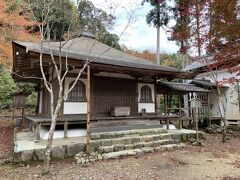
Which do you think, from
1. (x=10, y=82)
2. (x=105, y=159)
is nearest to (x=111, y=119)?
(x=105, y=159)

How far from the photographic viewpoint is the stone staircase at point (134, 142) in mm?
7863

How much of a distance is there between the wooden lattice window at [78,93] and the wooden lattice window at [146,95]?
3381 mm

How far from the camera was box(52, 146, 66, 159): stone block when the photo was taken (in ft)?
23.6

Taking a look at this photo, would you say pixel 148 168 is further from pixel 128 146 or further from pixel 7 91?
pixel 7 91

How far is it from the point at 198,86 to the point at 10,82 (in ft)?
59.3

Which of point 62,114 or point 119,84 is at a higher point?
point 119,84

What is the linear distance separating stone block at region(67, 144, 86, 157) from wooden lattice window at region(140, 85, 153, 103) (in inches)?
198

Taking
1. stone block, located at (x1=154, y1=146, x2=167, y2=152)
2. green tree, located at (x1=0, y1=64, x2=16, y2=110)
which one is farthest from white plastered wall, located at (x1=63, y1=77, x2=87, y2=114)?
green tree, located at (x1=0, y1=64, x2=16, y2=110)

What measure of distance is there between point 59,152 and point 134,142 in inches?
118

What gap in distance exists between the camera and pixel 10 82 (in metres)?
22.5

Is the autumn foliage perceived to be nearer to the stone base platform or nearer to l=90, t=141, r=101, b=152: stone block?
the stone base platform

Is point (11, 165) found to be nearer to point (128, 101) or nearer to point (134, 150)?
point (134, 150)

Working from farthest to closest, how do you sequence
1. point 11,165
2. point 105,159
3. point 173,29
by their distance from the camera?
point 173,29
point 105,159
point 11,165

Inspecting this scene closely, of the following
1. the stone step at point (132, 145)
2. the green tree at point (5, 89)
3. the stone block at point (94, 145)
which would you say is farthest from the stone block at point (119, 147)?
the green tree at point (5, 89)
